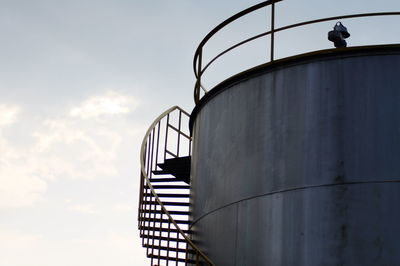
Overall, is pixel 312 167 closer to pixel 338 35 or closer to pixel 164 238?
pixel 338 35

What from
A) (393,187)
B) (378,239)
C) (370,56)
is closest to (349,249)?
(378,239)

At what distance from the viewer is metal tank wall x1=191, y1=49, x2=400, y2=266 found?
958 centimetres

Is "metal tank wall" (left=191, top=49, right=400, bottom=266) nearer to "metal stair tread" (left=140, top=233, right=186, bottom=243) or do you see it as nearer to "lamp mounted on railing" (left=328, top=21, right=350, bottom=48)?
"metal stair tread" (left=140, top=233, right=186, bottom=243)

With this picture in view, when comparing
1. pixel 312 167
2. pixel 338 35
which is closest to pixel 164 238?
pixel 312 167

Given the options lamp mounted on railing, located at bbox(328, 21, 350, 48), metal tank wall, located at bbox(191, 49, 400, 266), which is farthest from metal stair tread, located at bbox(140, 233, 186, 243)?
lamp mounted on railing, located at bbox(328, 21, 350, 48)

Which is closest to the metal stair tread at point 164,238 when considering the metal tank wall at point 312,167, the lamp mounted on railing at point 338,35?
the metal tank wall at point 312,167

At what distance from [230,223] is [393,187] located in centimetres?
265

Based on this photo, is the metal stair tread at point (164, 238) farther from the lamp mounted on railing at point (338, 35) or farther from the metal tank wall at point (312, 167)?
the lamp mounted on railing at point (338, 35)

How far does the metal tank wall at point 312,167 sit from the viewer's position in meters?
9.58

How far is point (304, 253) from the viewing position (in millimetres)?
9734

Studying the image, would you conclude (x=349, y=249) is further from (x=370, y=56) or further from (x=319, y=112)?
(x=370, y=56)

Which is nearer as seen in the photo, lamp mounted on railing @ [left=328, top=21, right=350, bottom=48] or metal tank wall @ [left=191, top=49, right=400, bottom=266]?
metal tank wall @ [left=191, top=49, right=400, bottom=266]

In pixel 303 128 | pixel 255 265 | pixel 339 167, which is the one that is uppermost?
pixel 303 128

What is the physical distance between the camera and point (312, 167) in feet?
33.1
